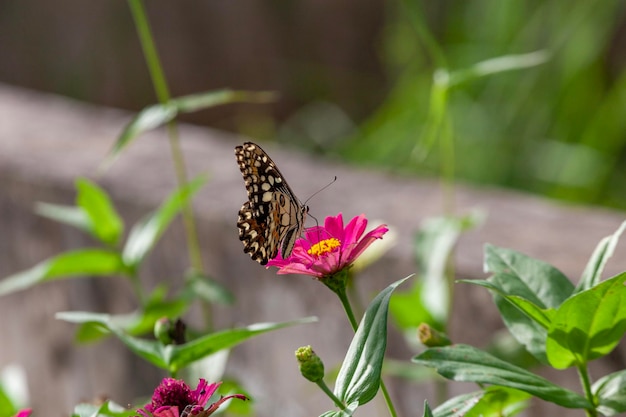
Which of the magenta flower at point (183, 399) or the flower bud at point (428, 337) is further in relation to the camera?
the flower bud at point (428, 337)

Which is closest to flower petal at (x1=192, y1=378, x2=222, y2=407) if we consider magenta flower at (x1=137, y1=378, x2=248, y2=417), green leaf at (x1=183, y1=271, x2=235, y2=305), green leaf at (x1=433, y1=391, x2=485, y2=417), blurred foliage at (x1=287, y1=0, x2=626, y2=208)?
magenta flower at (x1=137, y1=378, x2=248, y2=417)

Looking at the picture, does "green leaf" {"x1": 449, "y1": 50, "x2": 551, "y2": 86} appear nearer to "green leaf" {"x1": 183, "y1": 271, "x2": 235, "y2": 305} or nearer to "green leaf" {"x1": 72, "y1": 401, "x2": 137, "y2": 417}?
"green leaf" {"x1": 183, "y1": 271, "x2": 235, "y2": 305}

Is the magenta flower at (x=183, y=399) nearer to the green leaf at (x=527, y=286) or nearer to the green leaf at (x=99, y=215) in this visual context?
the green leaf at (x=527, y=286)

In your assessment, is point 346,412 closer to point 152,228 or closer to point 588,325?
point 588,325

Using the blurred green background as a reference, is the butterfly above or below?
below

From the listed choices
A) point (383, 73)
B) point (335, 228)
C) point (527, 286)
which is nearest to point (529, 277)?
point (527, 286)

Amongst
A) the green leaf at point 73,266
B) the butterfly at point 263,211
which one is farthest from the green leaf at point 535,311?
the green leaf at point 73,266
